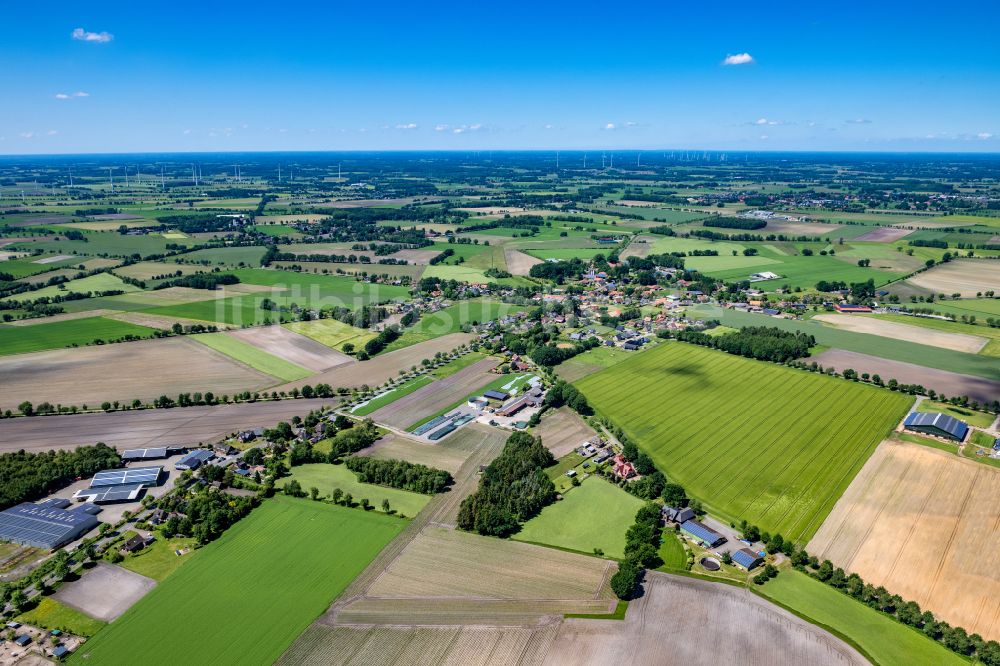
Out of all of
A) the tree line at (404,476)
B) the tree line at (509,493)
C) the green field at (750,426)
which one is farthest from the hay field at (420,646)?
the green field at (750,426)

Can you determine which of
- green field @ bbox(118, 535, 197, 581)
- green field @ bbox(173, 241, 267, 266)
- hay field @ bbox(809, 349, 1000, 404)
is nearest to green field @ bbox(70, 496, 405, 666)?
green field @ bbox(118, 535, 197, 581)

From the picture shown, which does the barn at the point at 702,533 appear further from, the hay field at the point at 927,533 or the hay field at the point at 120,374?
the hay field at the point at 120,374

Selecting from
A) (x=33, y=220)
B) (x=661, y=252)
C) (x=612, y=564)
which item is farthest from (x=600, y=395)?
(x=33, y=220)

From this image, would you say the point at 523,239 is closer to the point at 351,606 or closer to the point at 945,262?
the point at 945,262

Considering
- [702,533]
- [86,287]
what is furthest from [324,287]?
[702,533]

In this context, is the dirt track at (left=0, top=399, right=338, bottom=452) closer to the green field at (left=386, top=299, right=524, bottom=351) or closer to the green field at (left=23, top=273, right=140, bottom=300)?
the green field at (left=386, top=299, right=524, bottom=351)

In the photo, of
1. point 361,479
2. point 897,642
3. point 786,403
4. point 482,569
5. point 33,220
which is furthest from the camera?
point 33,220
